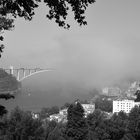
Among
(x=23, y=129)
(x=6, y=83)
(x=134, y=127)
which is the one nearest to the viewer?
(x=23, y=129)

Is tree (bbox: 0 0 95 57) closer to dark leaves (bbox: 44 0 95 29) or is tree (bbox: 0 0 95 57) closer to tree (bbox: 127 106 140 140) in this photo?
dark leaves (bbox: 44 0 95 29)

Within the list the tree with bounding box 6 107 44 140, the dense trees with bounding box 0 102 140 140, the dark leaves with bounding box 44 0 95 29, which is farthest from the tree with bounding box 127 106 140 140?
the dark leaves with bounding box 44 0 95 29

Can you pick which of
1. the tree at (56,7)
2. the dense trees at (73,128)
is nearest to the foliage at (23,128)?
the dense trees at (73,128)

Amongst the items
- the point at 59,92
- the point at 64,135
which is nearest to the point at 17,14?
the point at 64,135

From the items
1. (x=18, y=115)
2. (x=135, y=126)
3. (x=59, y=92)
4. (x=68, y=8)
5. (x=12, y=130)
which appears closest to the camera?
(x=68, y=8)

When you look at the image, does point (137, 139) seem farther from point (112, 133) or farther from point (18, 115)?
point (18, 115)

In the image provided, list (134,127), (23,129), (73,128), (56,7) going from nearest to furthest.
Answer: (56,7), (23,129), (73,128), (134,127)

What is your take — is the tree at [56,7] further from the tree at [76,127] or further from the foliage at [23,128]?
the tree at [76,127]

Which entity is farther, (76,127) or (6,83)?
(6,83)

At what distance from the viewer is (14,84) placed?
53875mm

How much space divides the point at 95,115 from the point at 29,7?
1726cm

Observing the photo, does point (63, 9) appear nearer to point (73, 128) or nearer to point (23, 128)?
point (23, 128)

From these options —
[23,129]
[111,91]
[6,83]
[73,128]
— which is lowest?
[73,128]

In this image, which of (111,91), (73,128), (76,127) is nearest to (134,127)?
(76,127)
